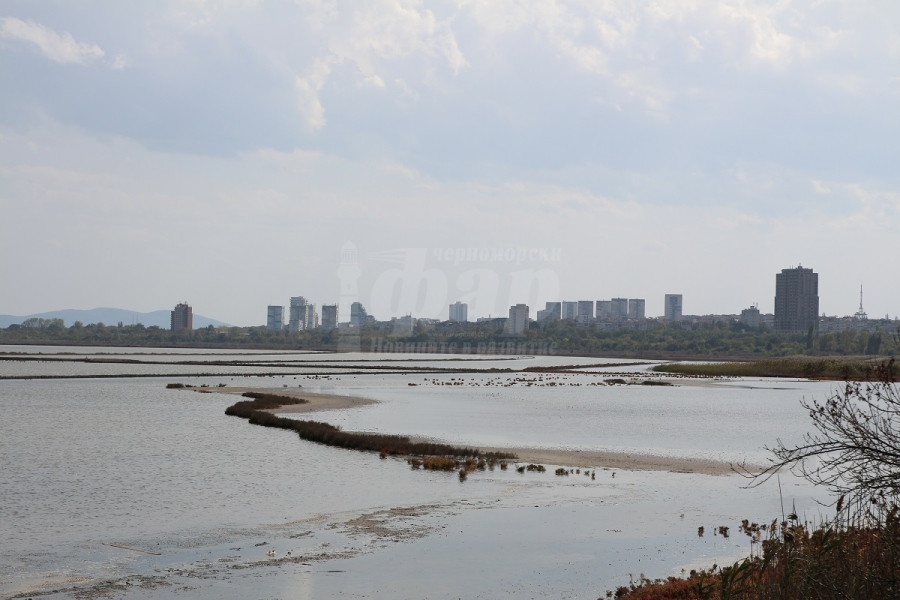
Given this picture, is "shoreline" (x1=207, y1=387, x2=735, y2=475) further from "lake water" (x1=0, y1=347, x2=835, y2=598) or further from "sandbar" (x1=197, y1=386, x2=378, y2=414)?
"sandbar" (x1=197, y1=386, x2=378, y2=414)

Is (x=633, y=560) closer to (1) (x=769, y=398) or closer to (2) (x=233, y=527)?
(2) (x=233, y=527)

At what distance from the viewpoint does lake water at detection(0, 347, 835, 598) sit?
57.0 feet

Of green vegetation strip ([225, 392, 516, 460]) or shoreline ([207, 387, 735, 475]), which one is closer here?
shoreline ([207, 387, 735, 475])

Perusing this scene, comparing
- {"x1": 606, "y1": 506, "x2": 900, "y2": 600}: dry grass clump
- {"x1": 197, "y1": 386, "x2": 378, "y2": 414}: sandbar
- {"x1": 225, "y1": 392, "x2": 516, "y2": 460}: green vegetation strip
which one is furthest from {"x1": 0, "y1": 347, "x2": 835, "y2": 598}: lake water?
{"x1": 197, "y1": 386, "x2": 378, "y2": 414}: sandbar

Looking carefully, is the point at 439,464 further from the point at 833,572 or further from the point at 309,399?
the point at 309,399

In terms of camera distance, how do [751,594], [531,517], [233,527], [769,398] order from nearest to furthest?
[751,594] < [233,527] < [531,517] < [769,398]

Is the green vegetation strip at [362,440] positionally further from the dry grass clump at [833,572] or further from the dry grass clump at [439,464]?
the dry grass clump at [833,572]

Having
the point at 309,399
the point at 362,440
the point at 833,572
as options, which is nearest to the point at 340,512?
the point at 362,440

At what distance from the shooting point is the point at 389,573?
17.8 meters

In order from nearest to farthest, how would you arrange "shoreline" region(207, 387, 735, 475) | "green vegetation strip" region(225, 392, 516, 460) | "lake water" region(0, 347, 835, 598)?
"lake water" region(0, 347, 835, 598) → "shoreline" region(207, 387, 735, 475) → "green vegetation strip" region(225, 392, 516, 460)

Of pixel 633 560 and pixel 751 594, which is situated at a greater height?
pixel 751 594

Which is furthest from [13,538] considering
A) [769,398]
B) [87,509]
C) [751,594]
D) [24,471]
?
[769,398]

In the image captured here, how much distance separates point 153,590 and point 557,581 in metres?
7.65

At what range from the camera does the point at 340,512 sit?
79.5 ft
